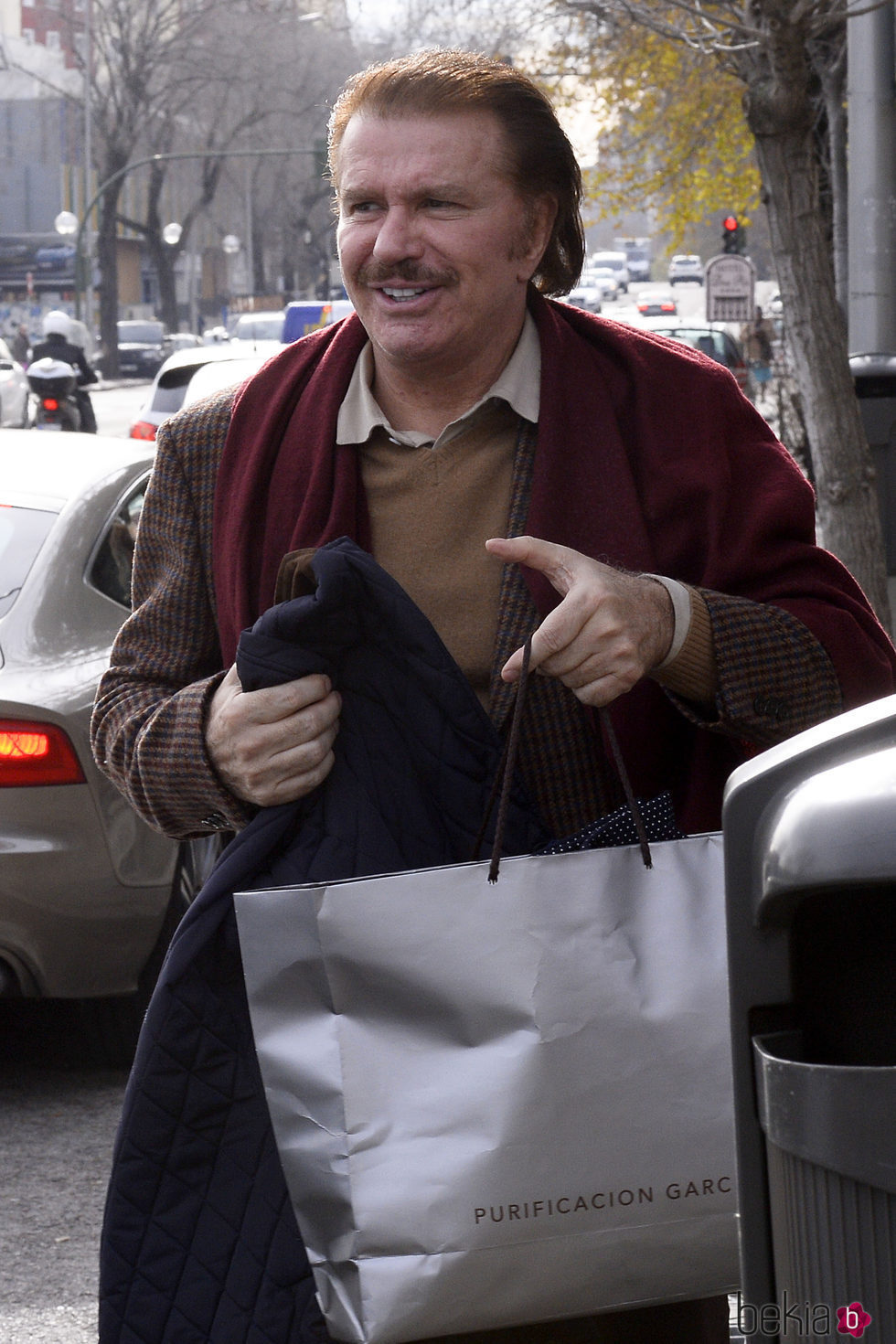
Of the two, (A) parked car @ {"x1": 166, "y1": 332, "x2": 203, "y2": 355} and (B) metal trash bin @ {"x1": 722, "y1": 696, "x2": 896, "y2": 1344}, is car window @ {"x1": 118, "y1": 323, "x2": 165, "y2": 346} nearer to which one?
(A) parked car @ {"x1": 166, "y1": 332, "x2": 203, "y2": 355}

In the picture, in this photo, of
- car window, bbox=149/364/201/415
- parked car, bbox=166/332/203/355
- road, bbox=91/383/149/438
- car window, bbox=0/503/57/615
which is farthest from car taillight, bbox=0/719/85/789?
parked car, bbox=166/332/203/355

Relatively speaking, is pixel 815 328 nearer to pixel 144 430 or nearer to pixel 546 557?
pixel 546 557

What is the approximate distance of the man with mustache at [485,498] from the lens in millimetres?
2148

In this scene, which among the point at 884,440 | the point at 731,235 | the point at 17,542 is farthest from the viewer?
the point at 731,235

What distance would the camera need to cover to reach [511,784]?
6.21 feet

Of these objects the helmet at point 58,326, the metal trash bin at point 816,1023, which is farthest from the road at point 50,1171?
the helmet at point 58,326

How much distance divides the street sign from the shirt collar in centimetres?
2288

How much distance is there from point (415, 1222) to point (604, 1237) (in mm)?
177

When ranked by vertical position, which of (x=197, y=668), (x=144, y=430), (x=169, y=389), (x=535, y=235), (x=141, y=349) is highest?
(x=141, y=349)

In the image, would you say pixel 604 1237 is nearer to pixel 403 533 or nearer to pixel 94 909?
pixel 403 533

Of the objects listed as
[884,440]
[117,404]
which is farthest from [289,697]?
[117,404]

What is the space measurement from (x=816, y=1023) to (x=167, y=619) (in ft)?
4.20

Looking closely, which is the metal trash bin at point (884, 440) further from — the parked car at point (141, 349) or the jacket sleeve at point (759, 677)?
the parked car at point (141, 349)

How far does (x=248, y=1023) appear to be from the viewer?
6.56 ft
